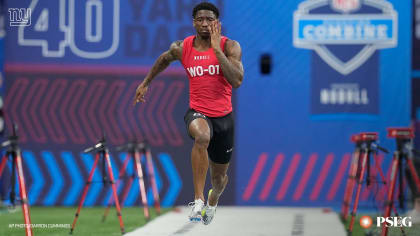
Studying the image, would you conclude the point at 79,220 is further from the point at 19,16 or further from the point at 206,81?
the point at 206,81

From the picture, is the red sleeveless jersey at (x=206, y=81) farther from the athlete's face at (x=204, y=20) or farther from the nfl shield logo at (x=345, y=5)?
the nfl shield logo at (x=345, y=5)

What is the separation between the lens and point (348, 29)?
1234 centimetres

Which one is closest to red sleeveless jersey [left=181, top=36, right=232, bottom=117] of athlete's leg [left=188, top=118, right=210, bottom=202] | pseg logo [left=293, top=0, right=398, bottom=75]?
athlete's leg [left=188, top=118, right=210, bottom=202]

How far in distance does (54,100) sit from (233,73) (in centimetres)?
703

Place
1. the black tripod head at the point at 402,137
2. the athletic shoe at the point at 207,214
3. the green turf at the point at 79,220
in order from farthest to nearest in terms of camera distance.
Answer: the green turf at the point at 79,220
the black tripod head at the point at 402,137
the athletic shoe at the point at 207,214

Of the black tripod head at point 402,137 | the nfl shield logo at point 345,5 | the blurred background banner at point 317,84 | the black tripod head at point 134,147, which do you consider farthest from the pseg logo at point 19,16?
the black tripod head at point 402,137

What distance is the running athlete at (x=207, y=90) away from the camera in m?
6.19

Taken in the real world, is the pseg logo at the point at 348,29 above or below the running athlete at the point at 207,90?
above

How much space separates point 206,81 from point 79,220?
4585 mm

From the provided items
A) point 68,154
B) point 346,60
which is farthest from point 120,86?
point 346,60

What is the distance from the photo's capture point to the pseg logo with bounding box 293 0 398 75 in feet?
40.5

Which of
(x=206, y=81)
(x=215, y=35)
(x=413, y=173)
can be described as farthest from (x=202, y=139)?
(x=413, y=173)

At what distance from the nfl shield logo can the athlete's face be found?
21.1 feet

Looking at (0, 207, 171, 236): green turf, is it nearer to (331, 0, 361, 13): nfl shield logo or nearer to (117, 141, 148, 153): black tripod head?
(117, 141, 148, 153): black tripod head
